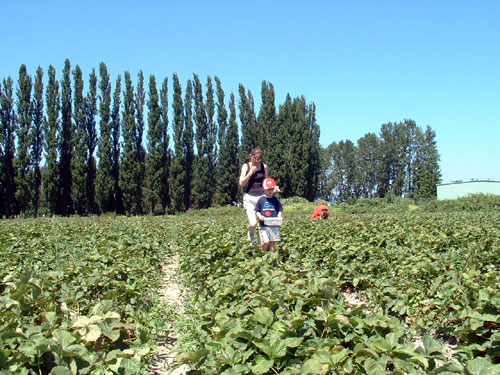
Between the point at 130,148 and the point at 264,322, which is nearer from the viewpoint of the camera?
the point at 264,322

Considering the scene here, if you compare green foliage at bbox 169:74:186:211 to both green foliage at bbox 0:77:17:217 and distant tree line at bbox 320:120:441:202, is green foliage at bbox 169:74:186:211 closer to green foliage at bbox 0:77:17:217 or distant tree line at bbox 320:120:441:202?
green foliage at bbox 0:77:17:217

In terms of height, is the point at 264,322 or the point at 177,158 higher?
the point at 177,158

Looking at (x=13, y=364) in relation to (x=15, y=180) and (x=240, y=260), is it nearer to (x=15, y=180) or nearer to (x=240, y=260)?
(x=240, y=260)

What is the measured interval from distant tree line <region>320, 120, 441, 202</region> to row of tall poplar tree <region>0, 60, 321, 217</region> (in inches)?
1203

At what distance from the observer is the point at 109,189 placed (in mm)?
34812

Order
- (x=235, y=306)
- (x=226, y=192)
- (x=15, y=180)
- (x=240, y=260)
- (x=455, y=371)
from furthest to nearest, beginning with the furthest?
1. (x=226, y=192)
2. (x=15, y=180)
3. (x=240, y=260)
4. (x=235, y=306)
5. (x=455, y=371)

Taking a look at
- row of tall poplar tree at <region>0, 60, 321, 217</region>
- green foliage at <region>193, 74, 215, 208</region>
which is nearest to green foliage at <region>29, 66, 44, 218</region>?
row of tall poplar tree at <region>0, 60, 321, 217</region>

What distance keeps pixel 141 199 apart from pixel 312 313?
34801 mm

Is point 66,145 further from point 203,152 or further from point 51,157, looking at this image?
point 203,152

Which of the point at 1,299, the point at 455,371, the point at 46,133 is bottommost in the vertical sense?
the point at 455,371

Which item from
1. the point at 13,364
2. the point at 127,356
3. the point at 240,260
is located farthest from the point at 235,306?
the point at 240,260

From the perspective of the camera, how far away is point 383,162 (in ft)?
249

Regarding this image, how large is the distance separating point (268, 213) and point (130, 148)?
31024mm

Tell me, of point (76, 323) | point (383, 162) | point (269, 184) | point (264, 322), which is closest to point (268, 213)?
point (269, 184)
